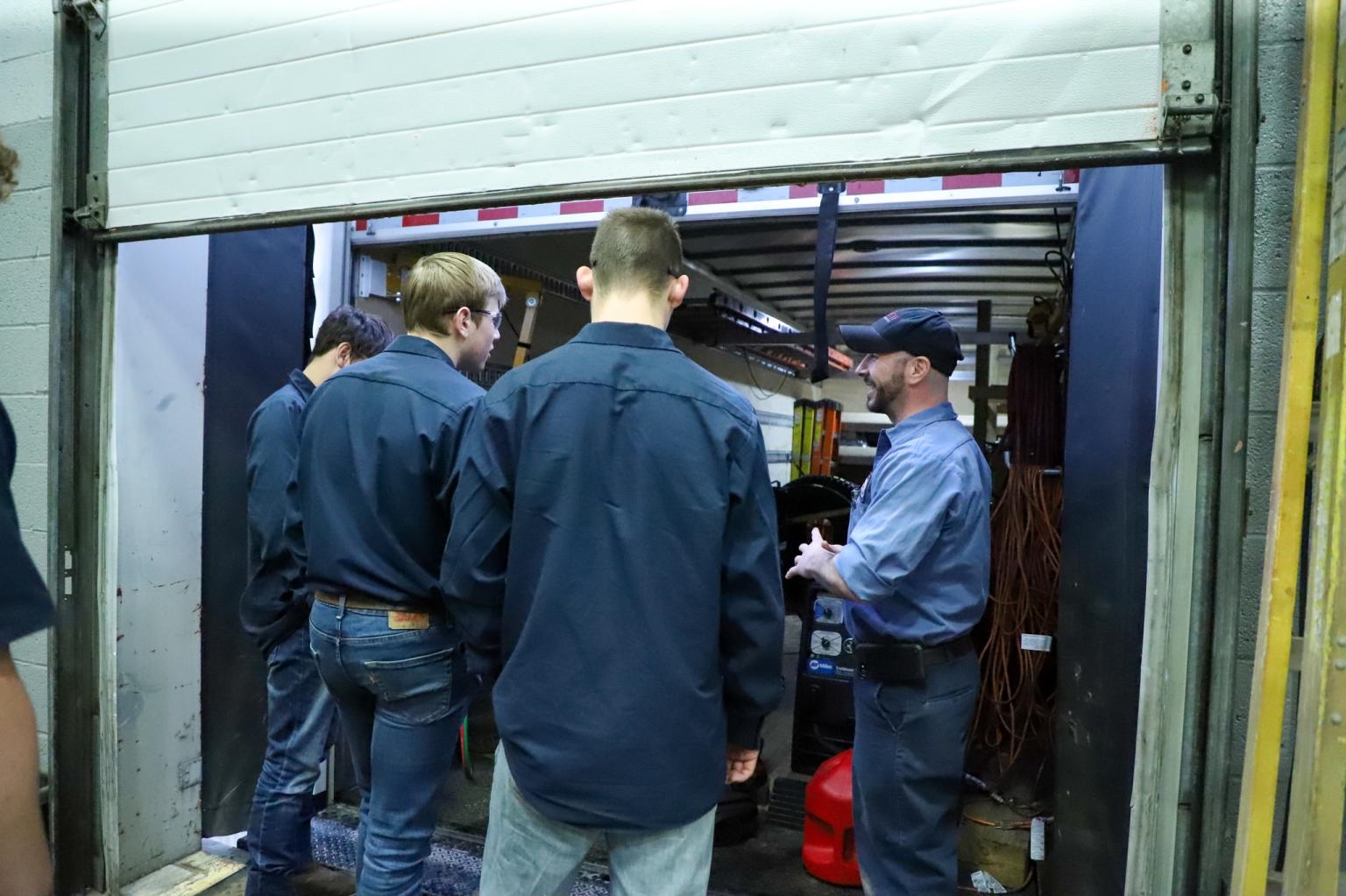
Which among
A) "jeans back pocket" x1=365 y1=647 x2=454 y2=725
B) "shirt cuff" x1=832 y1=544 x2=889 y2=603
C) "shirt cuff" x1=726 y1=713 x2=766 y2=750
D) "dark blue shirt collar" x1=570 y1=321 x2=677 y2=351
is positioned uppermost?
"dark blue shirt collar" x1=570 y1=321 x2=677 y2=351

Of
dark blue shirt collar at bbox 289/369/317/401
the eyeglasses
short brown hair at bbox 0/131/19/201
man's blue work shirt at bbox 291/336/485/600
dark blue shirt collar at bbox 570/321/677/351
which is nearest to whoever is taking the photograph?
short brown hair at bbox 0/131/19/201

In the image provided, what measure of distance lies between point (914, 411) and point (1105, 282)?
0.65m

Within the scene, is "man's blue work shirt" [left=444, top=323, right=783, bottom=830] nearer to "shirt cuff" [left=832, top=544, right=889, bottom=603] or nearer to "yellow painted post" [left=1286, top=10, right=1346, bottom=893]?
"shirt cuff" [left=832, top=544, right=889, bottom=603]

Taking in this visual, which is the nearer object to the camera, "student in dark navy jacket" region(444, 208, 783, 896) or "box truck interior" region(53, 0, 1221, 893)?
"student in dark navy jacket" region(444, 208, 783, 896)

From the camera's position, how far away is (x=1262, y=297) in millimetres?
1563

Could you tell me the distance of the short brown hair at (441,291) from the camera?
7.66 ft

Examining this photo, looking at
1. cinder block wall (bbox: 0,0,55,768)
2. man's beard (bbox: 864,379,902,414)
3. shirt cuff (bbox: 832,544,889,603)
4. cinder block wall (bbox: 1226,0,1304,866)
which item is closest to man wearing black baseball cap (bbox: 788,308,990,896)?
shirt cuff (bbox: 832,544,889,603)

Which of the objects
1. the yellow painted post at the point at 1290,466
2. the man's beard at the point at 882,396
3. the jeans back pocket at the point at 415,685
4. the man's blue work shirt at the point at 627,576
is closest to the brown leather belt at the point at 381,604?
the jeans back pocket at the point at 415,685

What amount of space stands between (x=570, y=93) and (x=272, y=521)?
1611mm

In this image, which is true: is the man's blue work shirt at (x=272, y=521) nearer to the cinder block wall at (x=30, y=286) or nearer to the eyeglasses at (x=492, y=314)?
the cinder block wall at (x=30, y=286)

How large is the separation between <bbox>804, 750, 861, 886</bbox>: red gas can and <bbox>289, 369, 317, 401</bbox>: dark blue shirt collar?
228cm

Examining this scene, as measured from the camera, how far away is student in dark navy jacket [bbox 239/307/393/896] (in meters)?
2.64

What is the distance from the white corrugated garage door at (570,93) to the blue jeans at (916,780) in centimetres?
146

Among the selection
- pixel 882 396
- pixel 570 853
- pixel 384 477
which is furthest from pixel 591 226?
pixel 570 853
